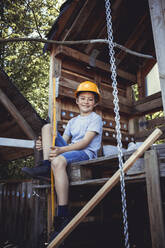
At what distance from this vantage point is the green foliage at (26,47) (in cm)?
1109

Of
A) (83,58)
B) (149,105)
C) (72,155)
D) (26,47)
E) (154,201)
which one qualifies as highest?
(26,47)

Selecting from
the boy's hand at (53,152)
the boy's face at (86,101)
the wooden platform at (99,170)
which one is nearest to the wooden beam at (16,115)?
the boy's face at (86,101)

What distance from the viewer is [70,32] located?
5160 millimetres

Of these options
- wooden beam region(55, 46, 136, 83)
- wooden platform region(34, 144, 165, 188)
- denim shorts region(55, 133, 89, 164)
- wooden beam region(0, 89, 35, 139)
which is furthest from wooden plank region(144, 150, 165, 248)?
wooden beam region(55, 46, 136, 83)

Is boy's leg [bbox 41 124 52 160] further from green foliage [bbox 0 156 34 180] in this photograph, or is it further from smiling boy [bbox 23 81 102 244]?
green foliage [bbox 0 156 34 180]

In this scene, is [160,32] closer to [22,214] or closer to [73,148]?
[73,148]

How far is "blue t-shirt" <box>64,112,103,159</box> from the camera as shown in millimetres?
3510

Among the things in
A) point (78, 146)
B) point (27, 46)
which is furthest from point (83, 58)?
point (27, 46)

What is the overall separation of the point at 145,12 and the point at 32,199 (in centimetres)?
557

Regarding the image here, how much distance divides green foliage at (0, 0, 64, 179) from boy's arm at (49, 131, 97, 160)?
8.82 metres

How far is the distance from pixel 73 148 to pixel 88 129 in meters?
0.40

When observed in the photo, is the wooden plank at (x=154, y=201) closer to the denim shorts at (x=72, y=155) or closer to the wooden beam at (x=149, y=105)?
the denim shorts at (x=72, y=155)

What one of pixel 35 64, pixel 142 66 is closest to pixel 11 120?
pixel 142 66

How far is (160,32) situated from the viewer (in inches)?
106
